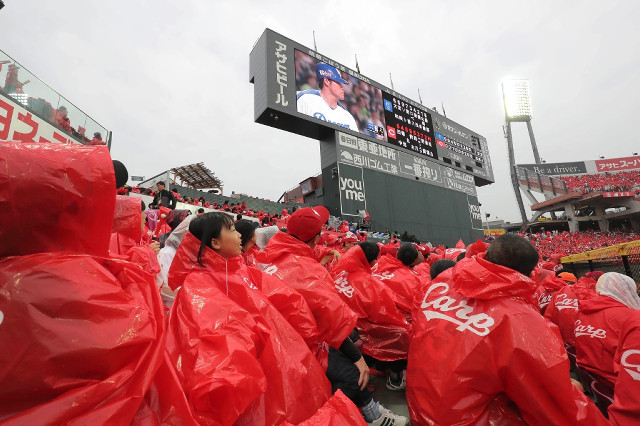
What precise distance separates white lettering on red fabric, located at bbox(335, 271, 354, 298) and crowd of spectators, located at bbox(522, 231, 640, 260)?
28747 millimetres

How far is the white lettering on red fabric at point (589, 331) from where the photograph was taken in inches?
96.5

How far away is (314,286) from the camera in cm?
201

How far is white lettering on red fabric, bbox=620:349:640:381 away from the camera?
1775 millimetres

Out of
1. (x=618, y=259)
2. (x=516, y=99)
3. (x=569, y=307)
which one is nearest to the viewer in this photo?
(x=569, y=307)

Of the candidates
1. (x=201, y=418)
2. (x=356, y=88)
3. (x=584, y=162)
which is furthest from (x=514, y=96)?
(x=201, y=418)

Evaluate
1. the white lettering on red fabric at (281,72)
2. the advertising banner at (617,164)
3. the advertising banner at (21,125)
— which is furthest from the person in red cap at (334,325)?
the advertising banner at (617,164)

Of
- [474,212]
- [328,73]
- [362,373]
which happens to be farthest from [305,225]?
[474,212]

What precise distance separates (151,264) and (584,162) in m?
47.7

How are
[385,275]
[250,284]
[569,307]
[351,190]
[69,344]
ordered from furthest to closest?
[351,190] → [385,275] → [569,307] → [250,284] → [69,344]

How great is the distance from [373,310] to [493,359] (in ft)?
5.73

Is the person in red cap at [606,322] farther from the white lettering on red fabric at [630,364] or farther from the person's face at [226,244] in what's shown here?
the person's face at [226,244]

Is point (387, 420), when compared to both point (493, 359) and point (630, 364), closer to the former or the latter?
point (493, 359)

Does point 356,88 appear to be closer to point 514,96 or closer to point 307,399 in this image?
point 307,399

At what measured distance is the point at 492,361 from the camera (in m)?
1.42
